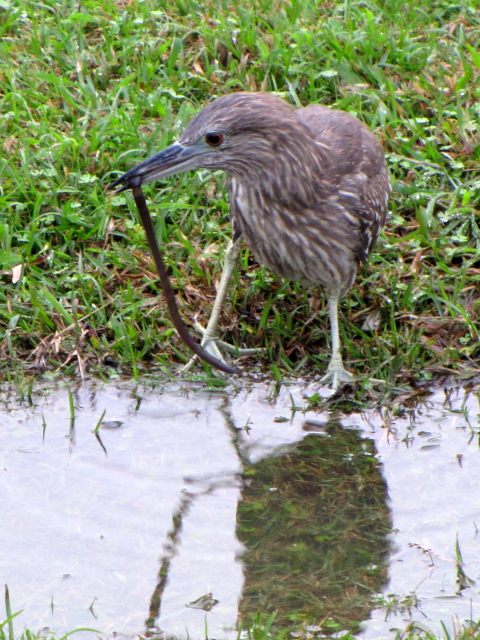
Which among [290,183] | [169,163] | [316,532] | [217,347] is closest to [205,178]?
[217,347]

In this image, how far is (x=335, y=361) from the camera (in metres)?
4.76

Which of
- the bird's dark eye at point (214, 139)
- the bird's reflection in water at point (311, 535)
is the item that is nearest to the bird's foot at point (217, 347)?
the bird's reflection in water at point (311, 535)

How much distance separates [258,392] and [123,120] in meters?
2.26

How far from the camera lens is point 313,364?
496 centimetres

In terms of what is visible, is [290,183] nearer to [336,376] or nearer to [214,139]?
[214,139]

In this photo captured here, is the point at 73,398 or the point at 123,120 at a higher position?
the point at 123,120

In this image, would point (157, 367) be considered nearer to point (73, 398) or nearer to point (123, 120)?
point (73, 398)

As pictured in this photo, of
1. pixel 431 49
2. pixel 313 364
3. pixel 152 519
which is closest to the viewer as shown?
pixel 152 519

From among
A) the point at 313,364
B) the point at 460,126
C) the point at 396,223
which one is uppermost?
the point at 460,126

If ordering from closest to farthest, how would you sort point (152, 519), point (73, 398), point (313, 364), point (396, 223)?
point (152, 519)
point (73, 398)
point (313, 364)
point (396, 223)

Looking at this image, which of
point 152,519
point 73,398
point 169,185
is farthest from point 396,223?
point 152,519

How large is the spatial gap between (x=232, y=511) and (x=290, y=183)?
1660mm

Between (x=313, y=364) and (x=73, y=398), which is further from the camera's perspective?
(x=313, y=364)

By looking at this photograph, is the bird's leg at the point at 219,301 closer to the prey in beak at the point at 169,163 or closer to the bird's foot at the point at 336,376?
the bird's foot at the point at 336,376
